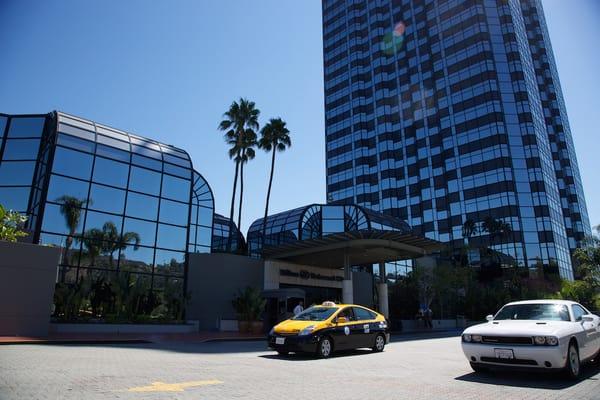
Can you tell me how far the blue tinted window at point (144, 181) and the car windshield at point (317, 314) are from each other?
1650 centimetres

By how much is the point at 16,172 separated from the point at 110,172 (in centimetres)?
513

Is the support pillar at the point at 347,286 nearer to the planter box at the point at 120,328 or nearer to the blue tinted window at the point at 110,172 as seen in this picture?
the planter box at the point at 120,328

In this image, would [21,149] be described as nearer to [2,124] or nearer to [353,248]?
[2,124]

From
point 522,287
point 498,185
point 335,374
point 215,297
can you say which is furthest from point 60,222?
point 498,185

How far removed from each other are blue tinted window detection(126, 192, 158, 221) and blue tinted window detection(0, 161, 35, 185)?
5525 mm

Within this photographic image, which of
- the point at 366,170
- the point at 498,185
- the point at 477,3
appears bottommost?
the point at 498,185

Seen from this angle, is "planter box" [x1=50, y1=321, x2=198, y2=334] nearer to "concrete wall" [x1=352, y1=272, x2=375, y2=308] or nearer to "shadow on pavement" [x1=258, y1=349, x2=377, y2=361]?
"shadow on pavement" [x1=258, y1=349, x2=377, y2=361]

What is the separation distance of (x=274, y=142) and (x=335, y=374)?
3118 centimetres

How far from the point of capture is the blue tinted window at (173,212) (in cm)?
2589

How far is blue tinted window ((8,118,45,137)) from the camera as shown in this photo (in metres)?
24.4

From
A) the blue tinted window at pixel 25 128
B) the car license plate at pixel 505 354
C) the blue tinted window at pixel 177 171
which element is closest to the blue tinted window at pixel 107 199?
the blue tinted window at pixel 177 171

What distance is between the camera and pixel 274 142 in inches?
1495

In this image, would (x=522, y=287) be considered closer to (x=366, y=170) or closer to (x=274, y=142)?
(x=274, y=142)

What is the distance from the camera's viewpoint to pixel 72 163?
75.0 feet
